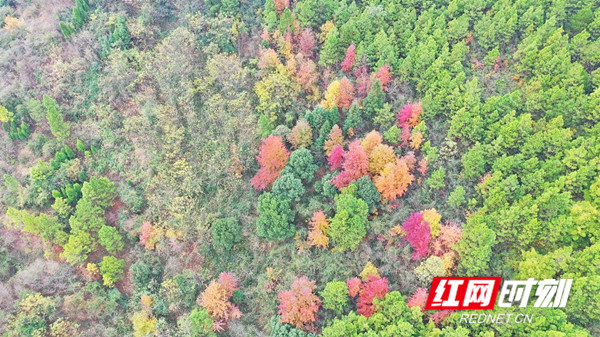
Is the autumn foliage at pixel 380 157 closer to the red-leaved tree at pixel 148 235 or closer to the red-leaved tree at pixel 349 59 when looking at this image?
the red-leaved tree at pixel 349 59

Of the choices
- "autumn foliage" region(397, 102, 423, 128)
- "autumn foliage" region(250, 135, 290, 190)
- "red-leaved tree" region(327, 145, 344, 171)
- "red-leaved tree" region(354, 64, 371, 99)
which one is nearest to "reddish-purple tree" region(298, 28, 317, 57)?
"red-leaved tree" region(354, 64, 371, 99)

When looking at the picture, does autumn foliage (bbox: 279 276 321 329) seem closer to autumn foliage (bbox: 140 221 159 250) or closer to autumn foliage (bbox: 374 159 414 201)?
autumn foliage (bbox: 374 159 414 201)

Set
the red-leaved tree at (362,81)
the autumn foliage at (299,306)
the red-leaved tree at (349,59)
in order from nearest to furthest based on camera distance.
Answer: the autumn foliage at (299,306), the red-leaved tree at (362,81), the red-leaved tree at (349,59)

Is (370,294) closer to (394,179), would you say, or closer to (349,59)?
(394,179)

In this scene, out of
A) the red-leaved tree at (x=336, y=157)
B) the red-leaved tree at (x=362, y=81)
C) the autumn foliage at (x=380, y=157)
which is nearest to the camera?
the autumn foliage at (x=380, y=157)

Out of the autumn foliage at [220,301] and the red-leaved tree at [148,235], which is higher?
the red-leaved tree at [148,235]

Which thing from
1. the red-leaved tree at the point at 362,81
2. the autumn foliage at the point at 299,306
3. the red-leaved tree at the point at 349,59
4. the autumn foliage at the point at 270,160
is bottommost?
the autumn foliage at the point at 299,306

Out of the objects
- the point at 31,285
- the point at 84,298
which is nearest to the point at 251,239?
the point at 84,298

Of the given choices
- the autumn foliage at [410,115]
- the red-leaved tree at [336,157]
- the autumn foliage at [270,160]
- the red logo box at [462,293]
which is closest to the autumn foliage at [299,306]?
the red logo box at [462,293]
